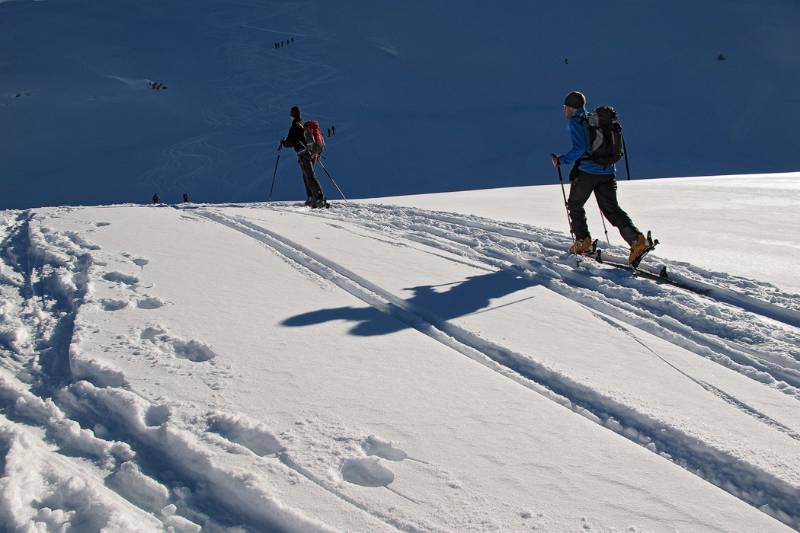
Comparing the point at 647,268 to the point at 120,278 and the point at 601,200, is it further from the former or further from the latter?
the point at 120,278

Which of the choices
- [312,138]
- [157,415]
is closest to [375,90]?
[312,138]

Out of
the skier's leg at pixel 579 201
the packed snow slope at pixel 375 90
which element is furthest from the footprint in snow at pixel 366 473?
the packed snow slope at pixel 375 90

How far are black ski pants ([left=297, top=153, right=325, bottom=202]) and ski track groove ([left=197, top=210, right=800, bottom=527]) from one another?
19.8 ft

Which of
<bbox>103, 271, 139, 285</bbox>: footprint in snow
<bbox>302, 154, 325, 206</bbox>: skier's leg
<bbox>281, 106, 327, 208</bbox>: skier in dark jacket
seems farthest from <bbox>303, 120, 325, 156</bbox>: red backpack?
<bbox>103, 271, 139, 285</bbox>: footprint in snow

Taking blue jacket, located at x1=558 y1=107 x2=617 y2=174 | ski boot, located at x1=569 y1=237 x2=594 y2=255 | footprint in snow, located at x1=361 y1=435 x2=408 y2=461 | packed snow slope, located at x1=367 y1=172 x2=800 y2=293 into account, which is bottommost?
footprint in snow, located at x1=361 y1=435 x2=408 y2=461

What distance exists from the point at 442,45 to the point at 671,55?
12.9 m

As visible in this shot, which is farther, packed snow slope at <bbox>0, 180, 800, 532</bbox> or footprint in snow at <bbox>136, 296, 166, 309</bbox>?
footprint in snow at <bbox>136, 296, 166, 309</bbox>

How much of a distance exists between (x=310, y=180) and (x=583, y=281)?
269 inches

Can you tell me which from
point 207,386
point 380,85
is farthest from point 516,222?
point 380,85

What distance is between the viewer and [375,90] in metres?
35.7

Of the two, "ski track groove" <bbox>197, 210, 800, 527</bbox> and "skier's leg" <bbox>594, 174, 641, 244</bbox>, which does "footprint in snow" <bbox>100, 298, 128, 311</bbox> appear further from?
"skier's leg" <bbox>594, 174, 641, 244</bbox>

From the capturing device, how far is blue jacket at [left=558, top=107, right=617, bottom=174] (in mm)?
6660

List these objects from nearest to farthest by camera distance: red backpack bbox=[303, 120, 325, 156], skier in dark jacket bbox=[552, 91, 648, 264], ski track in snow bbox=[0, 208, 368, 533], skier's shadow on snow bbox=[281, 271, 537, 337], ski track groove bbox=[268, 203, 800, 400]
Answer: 1. ski track in snow bbox=[0, 208, 368, 533]
2. ski track groove bbox=[268, 203, 800, 400]
3. skier's shadow on snow bbox=[281, 271, 537, 337]
4. skier in dark jacket bbox=[552, 91, 648, 264]
5. red backpack bbox=[303, 120, 325, 156]

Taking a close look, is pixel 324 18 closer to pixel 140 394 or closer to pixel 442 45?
pixel 442 45
